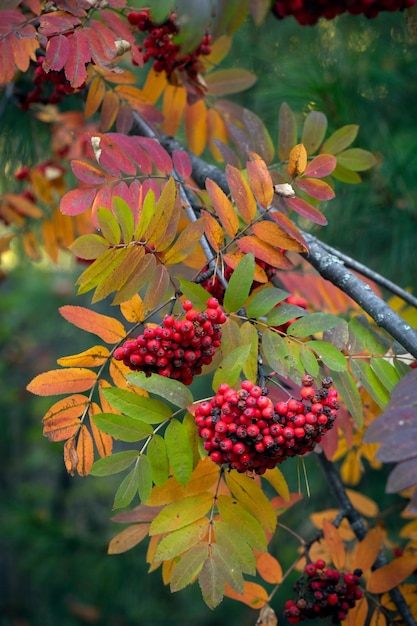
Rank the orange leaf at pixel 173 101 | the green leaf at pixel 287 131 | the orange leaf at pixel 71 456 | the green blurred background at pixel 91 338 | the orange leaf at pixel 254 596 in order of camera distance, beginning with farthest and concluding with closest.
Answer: the green blurred background at pixel 91 338 < the orange leaf at pixel 173 101 < the green leaf at pixel 287 131 < the orange leaf at pixel 254 596 < the orange leaf at pixel 71 456

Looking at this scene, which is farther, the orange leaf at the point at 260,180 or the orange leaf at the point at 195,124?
the orange leaf at the point at 195,124

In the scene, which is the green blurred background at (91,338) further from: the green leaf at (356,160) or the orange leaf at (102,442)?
the orange leaf at (102,442)

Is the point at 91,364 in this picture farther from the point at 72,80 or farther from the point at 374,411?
the point at 374,411

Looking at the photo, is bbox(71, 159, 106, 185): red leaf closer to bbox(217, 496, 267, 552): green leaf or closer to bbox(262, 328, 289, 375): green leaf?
bbox(262, 328, 289, 375): green leaf

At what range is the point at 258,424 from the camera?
0.73 metres

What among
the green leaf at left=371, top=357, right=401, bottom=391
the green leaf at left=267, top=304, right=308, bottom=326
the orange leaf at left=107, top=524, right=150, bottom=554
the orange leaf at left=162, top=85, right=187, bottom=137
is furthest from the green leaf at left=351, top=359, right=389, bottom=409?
the orange leaf at left=162, top=85, right=187, bottom=137

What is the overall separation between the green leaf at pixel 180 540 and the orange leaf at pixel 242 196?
1.48 ft

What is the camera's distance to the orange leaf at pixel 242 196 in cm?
89

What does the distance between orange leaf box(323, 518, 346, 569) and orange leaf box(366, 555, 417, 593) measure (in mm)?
59

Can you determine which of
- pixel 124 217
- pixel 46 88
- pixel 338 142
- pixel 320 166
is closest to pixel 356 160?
pixel 338 142

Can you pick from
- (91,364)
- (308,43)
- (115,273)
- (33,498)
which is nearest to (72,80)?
(115,273)

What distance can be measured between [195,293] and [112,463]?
0.26 meters

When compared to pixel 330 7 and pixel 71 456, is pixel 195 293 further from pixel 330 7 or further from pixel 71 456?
pixel 330 7

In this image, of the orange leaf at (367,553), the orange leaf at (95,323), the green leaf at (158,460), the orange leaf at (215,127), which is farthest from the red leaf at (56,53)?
the orange leaf at (367,553)
